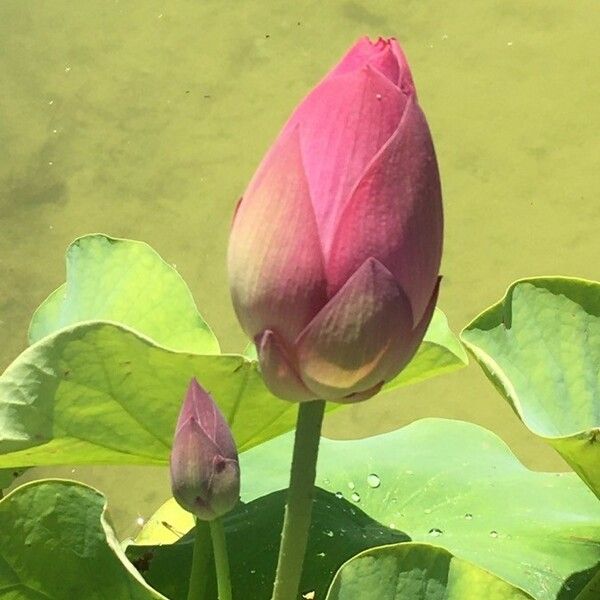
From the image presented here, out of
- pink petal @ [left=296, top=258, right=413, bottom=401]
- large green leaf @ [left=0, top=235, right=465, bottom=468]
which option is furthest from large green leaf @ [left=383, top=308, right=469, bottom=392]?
pink petal @ [left=296, top=258, right=413, bottom=401]

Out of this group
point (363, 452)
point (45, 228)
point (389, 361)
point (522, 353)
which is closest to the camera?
point (389, 361)

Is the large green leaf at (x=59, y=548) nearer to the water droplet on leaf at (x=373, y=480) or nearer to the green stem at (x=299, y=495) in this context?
the green stem at (x=299, y=495)

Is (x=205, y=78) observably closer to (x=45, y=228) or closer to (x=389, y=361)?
(x=45, y=228)

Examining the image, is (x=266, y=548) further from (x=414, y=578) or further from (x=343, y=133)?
(x=343, y=133)

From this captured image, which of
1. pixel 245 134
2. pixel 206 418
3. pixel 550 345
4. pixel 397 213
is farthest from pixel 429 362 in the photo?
pixel 245 134

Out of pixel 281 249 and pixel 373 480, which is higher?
pixel 281 249

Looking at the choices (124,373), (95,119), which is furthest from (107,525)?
(95,119)

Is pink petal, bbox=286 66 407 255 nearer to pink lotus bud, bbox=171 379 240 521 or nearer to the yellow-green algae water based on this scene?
pink lotus bud, bbox=171 379 240 521
